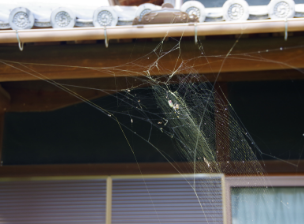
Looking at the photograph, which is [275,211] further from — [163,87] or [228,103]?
[163,87]

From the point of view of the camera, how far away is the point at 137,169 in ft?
8.65

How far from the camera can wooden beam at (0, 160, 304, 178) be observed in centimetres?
246

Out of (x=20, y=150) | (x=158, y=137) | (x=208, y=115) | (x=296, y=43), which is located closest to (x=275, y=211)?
(x=208, y=115)

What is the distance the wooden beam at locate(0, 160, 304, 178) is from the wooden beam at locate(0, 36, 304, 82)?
0.95 metres

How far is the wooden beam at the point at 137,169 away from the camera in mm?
2461

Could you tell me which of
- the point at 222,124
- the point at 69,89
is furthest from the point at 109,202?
the point at 222,124

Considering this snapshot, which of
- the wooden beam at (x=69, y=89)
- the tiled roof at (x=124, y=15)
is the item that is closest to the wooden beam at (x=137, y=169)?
the wooden beam at (x=69, y=89)

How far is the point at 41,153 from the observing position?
2777 millimetres

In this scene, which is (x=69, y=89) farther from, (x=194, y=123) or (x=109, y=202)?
(x=194, y=123)

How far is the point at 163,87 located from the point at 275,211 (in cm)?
156

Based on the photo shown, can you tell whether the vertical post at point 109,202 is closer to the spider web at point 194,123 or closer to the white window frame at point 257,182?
the spider web at point 194,123

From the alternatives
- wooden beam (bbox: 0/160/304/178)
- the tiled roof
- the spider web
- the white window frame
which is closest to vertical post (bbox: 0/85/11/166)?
wooden beam (bbox: 0/160/304/178)

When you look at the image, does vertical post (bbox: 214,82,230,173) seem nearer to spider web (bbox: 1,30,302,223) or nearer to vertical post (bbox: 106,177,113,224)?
spider web (bbox: 1,30,302,223)

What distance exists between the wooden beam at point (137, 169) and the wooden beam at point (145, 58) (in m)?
0.95
